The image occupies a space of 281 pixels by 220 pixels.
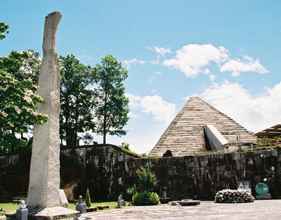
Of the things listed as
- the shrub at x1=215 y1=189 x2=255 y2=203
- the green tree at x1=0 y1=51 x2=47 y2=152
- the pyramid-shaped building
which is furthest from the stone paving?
the pyramid-shaped building

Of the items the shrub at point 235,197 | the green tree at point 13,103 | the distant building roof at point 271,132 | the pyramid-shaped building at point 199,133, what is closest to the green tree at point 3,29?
the green tree at point 13,103

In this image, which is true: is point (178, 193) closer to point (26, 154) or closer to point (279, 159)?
point (279, 159)

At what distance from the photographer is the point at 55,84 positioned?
14.7 m

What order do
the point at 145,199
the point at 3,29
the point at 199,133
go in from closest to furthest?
the point at 3,29 < the point at 145,199 < the point at 199,133

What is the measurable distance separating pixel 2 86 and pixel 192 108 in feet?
92.2

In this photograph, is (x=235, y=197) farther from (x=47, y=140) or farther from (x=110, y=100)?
(x=110, y=100)

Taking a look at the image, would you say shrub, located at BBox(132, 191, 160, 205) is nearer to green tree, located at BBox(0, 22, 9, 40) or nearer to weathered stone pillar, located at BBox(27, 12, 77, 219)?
weathered stone pillar, located at BBox(27, 12, 77, 219)

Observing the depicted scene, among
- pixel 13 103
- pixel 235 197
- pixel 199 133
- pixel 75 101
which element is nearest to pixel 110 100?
pixel 75 101

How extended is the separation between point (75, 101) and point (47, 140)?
31647mm

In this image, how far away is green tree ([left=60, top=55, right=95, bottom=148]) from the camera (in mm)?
44438

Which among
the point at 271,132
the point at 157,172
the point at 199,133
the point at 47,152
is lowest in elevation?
the point at 47,152

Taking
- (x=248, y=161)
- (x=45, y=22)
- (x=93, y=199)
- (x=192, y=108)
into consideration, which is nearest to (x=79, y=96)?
(x=192, y=108)

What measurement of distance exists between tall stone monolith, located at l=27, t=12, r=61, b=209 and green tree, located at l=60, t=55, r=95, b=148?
97.6ft

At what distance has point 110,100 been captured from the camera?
46.3 meters
